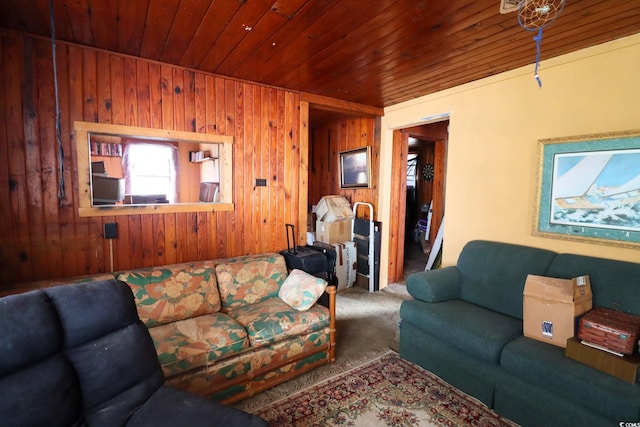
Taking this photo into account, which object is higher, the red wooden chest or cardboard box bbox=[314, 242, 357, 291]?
the red wooden chest

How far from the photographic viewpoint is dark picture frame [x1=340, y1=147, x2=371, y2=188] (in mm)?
4203

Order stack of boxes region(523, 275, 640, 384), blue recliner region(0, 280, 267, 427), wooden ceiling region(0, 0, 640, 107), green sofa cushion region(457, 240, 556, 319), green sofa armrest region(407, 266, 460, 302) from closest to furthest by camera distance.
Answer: blue recliner region(0, 280, 267, 427) → stack of boxes region(523, 275, 640, 384) → wooden ceiling region(0, 0, 640, 107) → green sofa cushion region(457, 240, 556, 319) → green sofa armrest region(407, 266, 460, 302)

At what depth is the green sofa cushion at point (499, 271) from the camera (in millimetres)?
2262

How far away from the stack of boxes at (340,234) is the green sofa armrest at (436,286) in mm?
1634

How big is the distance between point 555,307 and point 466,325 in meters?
0.52

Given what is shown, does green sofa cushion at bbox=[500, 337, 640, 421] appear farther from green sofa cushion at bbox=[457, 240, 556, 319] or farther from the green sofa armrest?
the green sofa armrest

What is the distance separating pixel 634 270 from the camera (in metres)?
1.89

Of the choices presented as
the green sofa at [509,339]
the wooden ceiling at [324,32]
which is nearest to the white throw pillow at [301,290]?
the green sofa at [509,339]

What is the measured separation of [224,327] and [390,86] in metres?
2.71

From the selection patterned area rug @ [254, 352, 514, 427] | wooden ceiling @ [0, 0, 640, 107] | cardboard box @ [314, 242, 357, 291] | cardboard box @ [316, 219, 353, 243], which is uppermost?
wooden ceiling @ [0, 0, 640, 107]

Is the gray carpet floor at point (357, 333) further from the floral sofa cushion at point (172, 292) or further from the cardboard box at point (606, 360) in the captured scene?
the cardboard box at point (606, 360)

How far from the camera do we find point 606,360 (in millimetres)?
1525

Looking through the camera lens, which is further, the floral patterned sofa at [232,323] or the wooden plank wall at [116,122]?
the wooden plank wall at [116,122]

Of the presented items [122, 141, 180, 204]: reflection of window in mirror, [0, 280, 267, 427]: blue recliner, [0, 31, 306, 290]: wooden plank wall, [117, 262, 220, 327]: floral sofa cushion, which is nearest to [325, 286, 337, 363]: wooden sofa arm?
[117, 262, 220, 327]: floral sofa cushion
